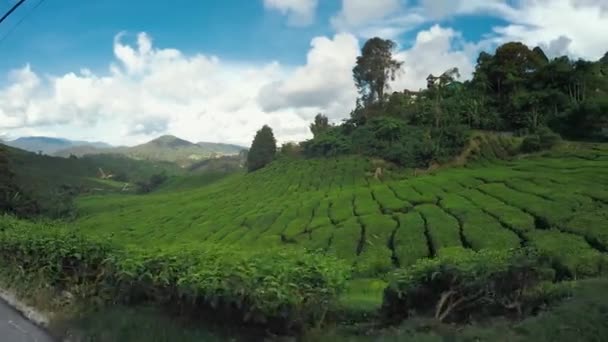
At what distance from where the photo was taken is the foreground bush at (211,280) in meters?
5.40

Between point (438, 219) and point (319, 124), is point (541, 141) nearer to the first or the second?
point (438, 219)

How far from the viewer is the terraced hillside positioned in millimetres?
17292

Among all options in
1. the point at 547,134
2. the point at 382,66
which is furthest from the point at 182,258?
the point at 382,66

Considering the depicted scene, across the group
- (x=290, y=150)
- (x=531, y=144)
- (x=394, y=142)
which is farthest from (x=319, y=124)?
(x=531, y=144)

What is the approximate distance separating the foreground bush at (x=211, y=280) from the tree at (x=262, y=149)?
70451 mm

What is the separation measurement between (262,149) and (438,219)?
5814 cm

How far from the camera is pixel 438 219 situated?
23.0 m

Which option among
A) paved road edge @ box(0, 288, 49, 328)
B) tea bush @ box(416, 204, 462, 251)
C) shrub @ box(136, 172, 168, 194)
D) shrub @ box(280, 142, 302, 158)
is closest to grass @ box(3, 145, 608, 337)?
tea bush @ box(416, 204, 462, 251)

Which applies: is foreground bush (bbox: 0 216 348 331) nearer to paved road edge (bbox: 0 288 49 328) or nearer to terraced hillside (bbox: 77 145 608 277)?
paved road edge (bbox: 0 288 49 328)

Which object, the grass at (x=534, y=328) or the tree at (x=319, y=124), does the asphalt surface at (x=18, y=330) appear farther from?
the tree at (x=319, y=124)

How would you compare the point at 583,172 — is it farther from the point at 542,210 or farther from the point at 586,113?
the point at 586,113

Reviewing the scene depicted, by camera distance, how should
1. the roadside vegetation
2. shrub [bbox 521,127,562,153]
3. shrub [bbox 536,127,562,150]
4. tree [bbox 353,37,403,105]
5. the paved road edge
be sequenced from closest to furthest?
the roadside vegetation < the paved road edge < shrub [bbox 536,127,562,150] < shrub [bbox 521,127,562,153] < tree [bbox 353,37,403,105]

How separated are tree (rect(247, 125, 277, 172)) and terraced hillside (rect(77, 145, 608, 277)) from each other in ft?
104

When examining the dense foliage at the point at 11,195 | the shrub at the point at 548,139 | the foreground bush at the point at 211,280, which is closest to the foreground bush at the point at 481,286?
the foreground bush at the point at 211,280
